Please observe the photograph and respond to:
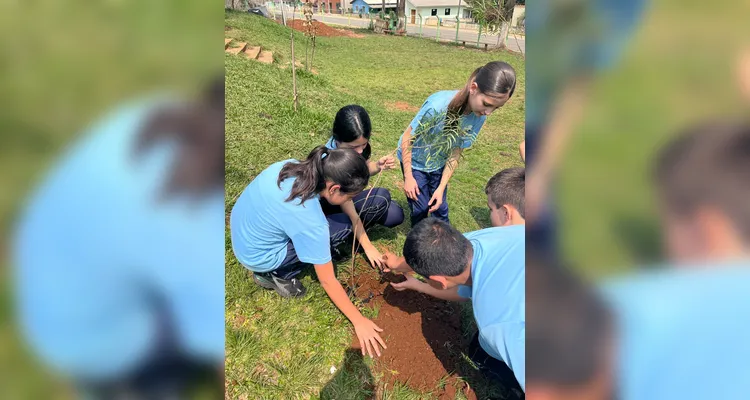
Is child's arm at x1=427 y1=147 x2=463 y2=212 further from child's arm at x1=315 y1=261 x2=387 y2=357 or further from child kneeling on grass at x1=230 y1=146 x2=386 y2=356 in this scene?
child's arm at x1=315 y1=261 x2=387 y2=357

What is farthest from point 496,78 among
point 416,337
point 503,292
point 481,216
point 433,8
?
point 433,8

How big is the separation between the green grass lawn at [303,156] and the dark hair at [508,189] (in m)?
0.53

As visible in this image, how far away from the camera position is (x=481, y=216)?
4.44 meters

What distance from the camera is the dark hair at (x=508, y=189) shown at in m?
2.20
